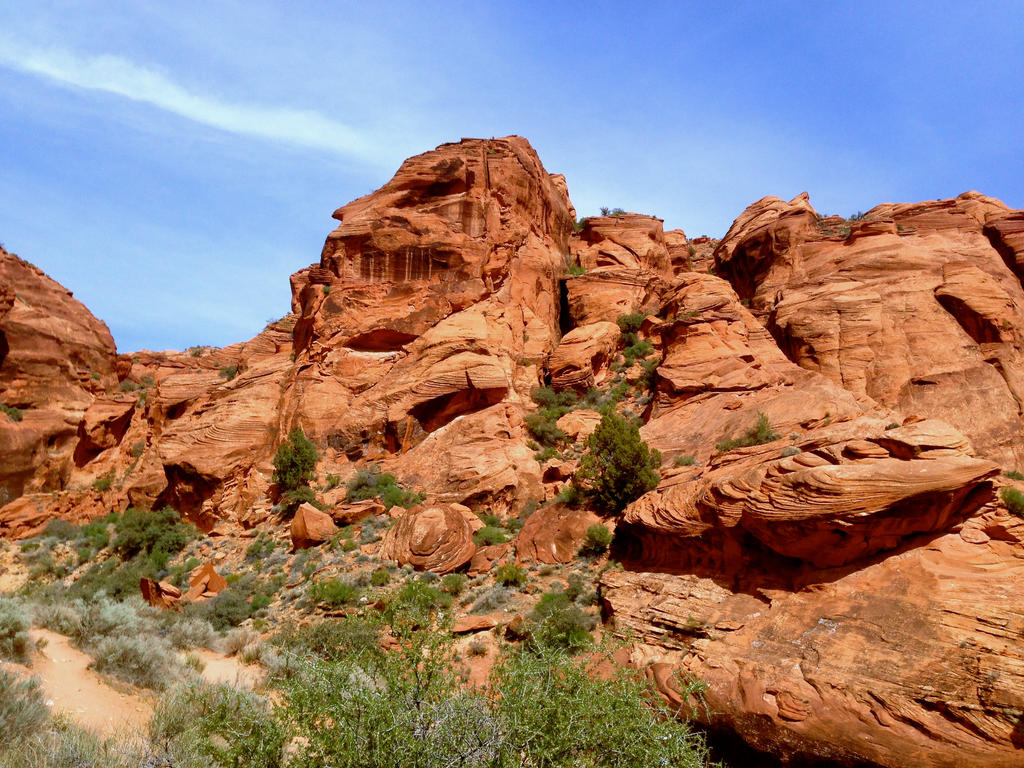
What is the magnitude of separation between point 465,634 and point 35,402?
26181 mm

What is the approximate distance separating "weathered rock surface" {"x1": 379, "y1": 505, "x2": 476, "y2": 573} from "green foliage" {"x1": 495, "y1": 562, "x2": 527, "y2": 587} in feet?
4.07

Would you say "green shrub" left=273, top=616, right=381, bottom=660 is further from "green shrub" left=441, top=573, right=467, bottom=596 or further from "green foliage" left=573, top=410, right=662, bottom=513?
"green foliage" left=573, top=410, right=662, bottom=513

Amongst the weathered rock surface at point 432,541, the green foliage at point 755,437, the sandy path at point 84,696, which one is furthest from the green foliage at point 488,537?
the sandy path at point 84,696

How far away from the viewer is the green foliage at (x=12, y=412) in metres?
26.0

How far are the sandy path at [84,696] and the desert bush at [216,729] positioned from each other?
37cm

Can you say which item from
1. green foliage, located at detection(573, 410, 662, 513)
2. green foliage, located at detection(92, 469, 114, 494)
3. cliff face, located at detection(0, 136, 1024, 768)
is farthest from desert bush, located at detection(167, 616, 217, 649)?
green foliage, located at detection(92, 469, 114, 494)

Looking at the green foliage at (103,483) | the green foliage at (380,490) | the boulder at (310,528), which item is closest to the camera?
the boulder at (310,528)

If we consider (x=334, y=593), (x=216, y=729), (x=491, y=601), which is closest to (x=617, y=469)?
(x=491, y=601)

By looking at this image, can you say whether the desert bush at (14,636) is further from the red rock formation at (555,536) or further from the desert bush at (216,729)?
the red rock formation at (555,536)

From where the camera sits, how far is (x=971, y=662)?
8.45 m

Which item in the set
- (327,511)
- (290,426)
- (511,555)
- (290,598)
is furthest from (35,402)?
(511,555)

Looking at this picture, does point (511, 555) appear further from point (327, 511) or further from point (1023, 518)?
point (1023, 518)

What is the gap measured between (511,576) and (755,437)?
766cm

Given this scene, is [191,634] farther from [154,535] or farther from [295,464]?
[154,535]
